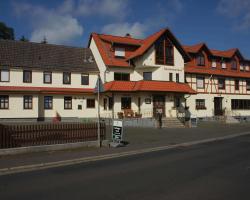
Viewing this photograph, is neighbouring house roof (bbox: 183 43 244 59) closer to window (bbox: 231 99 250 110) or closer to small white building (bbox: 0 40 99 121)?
window (bbox: 231 99 250 110)

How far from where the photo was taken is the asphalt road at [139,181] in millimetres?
7160

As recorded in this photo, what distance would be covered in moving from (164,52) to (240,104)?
49.7ft

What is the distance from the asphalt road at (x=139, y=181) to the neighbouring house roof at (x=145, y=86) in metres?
20.1

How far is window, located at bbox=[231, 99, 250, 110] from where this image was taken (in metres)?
42.6

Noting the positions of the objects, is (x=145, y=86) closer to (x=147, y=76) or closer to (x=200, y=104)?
(x=147, y=76)

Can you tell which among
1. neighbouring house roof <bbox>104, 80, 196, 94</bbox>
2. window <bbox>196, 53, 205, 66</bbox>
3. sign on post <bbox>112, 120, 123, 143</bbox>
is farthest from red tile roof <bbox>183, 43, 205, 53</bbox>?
sign on post <bbox>112, 120, 123, 143</bbox>

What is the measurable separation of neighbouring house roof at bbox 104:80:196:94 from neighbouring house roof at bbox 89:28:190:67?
100 inches

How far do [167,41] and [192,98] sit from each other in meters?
7.94

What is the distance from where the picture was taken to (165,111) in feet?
112

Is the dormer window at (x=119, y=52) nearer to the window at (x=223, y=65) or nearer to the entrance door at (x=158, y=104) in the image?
the entrance door at (x=158, y=104)

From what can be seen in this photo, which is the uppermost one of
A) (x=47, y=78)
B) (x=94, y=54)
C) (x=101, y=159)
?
(x=94, y=54)

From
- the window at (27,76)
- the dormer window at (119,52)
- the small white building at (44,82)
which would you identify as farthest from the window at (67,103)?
the dormer window at (119,52)

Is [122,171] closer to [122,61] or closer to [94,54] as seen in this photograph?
[122,61]

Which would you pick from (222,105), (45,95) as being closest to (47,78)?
(45,95)
